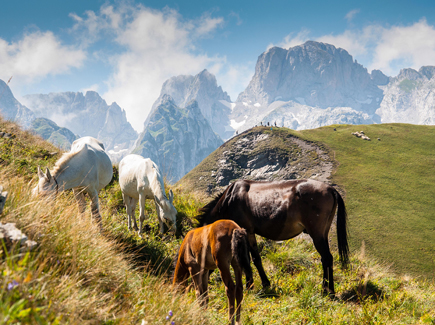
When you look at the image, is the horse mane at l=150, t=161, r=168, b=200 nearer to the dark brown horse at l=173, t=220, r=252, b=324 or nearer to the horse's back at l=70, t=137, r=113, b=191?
the horse's back at l=70, t=137, r=113, b=191

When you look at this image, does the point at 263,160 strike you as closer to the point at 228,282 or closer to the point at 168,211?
the point at 168,211

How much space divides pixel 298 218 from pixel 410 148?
8517 centimetres

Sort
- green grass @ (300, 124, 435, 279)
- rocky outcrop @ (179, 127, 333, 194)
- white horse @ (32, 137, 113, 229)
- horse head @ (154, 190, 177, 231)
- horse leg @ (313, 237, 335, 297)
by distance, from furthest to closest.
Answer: rocky outcrop @ (179, 127, 333, 194), green grass @ (300, 124, 435, 279), horse head @ (154, 190, 177, 231), horse leg @ (313, 237, 335, 297), white horse @ (32, 137, 113, 229)

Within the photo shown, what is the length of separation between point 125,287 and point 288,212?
3.53 metres

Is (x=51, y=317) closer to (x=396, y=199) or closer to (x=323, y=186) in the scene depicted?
(x=323, y=186)

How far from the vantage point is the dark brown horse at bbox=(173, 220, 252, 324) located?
3.03 m

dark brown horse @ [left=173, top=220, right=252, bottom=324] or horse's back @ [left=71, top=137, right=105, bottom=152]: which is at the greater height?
horse's back @ [left=71, top=137, right=105, bottom=152]

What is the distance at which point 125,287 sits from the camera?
255cm

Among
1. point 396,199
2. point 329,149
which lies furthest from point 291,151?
point 396,199

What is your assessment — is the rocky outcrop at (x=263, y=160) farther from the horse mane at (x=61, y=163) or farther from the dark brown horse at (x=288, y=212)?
the horse mane at (x=61, y=163)

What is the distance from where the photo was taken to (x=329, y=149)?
75.0 metres

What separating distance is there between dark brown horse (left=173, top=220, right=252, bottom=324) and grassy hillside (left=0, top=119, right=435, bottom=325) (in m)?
0.27

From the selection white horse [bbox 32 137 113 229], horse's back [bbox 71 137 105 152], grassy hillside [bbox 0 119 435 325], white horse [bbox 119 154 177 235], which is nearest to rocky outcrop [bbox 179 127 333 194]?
white horse [bbox 119 154 177 235]

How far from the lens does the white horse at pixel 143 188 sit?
6301 millimetres
